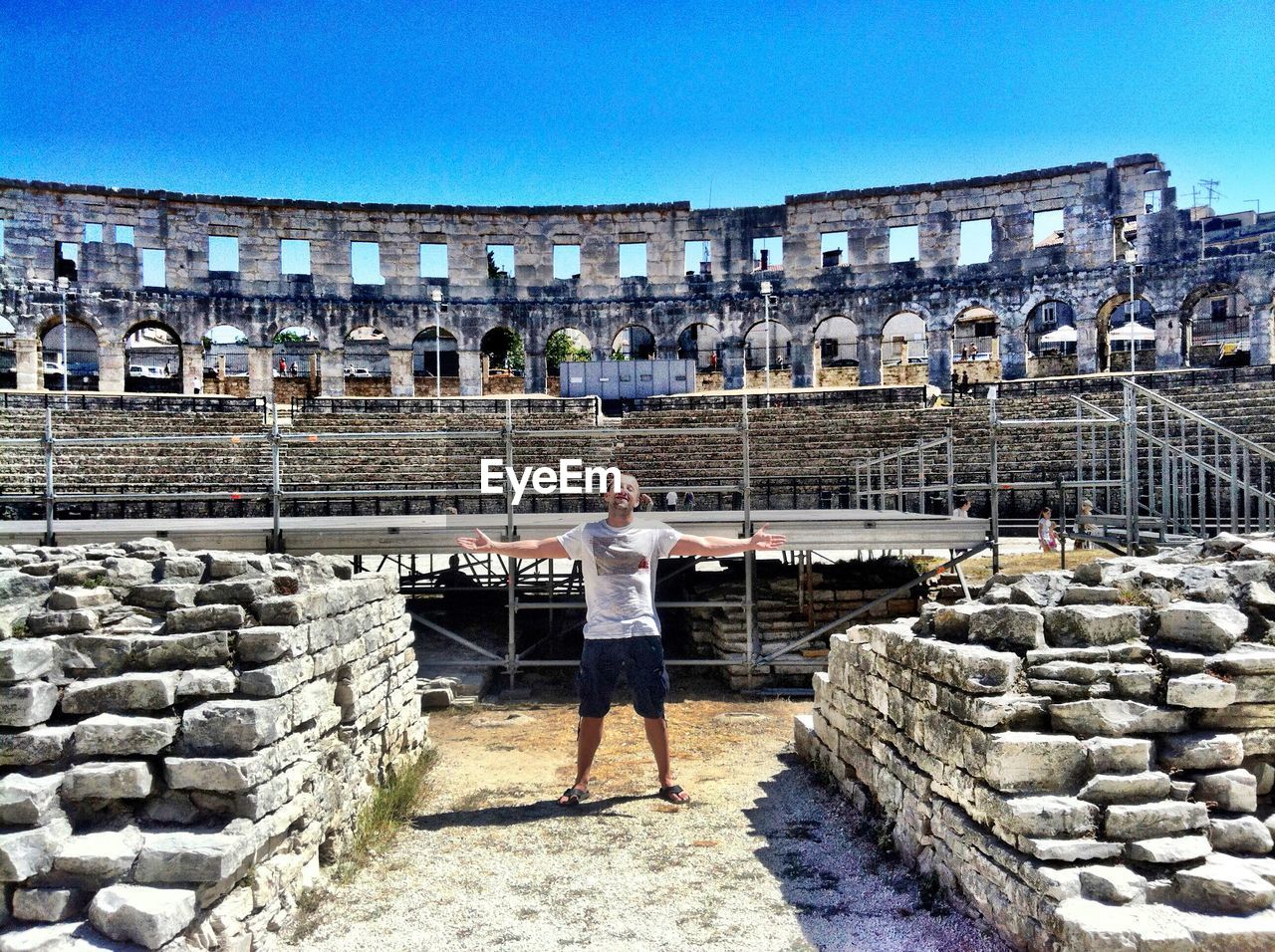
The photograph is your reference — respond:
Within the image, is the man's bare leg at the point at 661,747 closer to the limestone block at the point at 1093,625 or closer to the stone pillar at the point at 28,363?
the limestone block at the point at 1093,625

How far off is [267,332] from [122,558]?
81.3ft

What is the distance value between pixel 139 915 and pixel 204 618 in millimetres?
1403

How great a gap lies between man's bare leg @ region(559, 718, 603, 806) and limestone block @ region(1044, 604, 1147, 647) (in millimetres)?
2628

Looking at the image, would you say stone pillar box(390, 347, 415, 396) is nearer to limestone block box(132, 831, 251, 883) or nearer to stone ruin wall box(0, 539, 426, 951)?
stone ruin wall box(0, 539, 426, 951)

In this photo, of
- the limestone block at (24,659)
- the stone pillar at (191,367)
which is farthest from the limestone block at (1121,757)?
the stone pillar at (191,367)

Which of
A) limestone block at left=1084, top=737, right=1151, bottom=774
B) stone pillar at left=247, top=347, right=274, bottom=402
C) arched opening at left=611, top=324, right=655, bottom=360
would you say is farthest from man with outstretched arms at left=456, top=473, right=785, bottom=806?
arched opening at left=611, top=324, right=655, bottom=360

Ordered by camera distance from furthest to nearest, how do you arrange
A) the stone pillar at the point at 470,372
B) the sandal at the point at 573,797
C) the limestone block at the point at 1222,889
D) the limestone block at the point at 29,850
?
the stone pillar at the point at 470,372
the sandal at the point at 573,797
the limestone block at the point at 29,850
the limestone block at the point at 1222,889

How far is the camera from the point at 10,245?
26.8 metres

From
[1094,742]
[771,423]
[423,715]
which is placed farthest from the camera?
[771,423]

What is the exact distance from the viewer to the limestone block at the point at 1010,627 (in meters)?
4.32

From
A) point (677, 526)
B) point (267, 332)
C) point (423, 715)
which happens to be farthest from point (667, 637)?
point (267, 332)

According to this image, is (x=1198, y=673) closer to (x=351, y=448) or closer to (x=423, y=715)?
(x=423, y=715)

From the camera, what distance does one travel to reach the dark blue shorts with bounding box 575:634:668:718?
5.63 meters

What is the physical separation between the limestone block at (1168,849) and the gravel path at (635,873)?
0.64 metres
